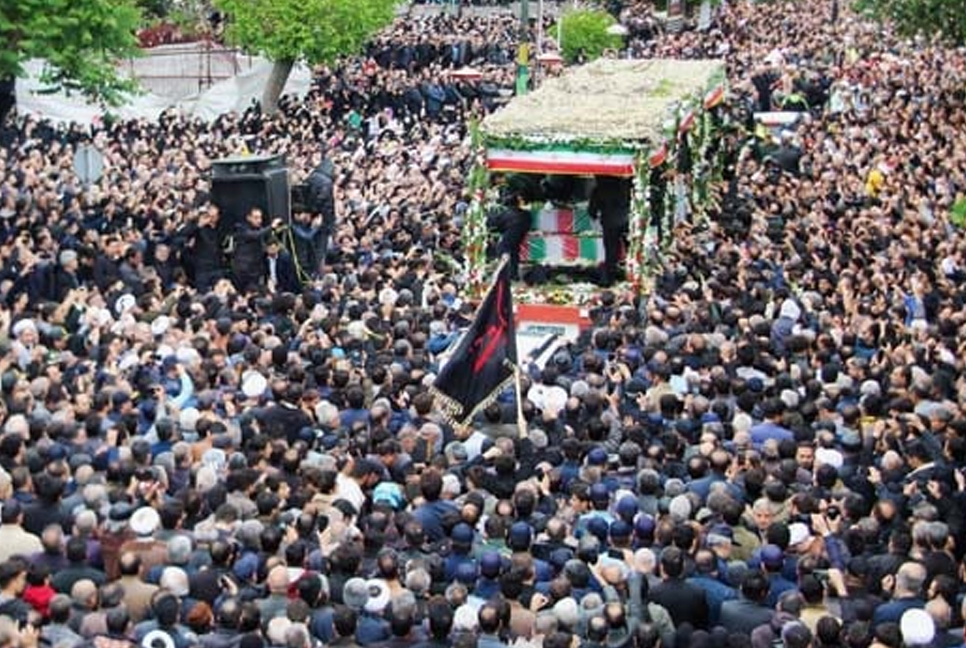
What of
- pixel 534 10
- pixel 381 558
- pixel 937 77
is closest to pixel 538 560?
pixel 381 558

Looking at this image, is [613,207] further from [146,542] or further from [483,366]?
[146,542]

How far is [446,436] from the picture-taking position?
12734 millimetres

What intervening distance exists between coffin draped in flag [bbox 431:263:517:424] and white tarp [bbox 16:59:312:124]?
1766 centimetres

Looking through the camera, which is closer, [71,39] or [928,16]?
[71,39]

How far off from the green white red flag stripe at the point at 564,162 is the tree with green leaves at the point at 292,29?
16.3m

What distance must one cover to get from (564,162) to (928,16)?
12.0 m

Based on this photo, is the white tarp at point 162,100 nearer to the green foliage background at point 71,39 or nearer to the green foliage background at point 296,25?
the green foliage background at point 296,25

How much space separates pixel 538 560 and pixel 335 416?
3.20m

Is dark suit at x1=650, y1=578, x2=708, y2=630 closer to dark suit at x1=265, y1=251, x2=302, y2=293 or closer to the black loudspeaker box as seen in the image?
dark suit at x1=265, y1=251, x2=302, y2=293

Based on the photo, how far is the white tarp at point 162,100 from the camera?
105 feet

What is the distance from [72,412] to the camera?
12.8m

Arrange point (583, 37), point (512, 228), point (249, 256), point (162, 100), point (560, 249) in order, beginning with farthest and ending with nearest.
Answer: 1. point (583, 37)
2. point (162, 100)
3. point (249, 256)
4. point (560, 249)
5. point (512, 228)

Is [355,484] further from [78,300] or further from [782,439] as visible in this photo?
[78,300]

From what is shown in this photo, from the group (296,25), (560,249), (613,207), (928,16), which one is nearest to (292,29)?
(296,25)
